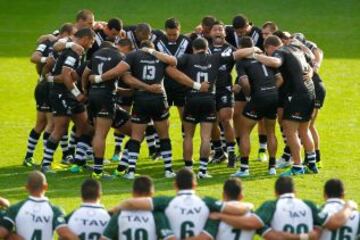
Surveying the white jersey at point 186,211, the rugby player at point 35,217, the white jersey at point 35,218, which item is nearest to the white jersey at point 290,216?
the white jersey at point 186,211

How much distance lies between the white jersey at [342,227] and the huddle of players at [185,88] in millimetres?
5380

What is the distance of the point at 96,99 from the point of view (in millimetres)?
18531

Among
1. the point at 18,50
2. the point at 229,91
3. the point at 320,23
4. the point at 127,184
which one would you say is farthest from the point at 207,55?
the point at 320,23

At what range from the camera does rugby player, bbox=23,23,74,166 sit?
1997cm

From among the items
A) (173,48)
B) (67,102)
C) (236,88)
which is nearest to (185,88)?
(173,48)

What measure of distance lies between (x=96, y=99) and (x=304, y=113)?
11.0ft

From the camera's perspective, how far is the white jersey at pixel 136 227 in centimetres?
1310

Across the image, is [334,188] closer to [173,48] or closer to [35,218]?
[35,218]

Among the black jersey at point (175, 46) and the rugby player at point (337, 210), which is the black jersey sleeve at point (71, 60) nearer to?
the black jersey at point (175, 46)

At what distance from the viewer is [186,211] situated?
519 inches

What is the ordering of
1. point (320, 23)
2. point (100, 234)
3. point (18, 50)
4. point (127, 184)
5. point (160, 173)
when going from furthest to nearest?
point (320, 23)
point (18, 50)
point (160, 173)
point (127, 184)
point (100, 234)

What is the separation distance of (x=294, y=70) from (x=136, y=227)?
6.35m

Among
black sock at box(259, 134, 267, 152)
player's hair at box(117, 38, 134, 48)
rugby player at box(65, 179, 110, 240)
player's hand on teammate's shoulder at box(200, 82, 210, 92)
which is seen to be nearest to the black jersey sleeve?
player's hair at box(117, 38, 134, 48)

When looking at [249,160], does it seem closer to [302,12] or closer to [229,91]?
[229,91]
